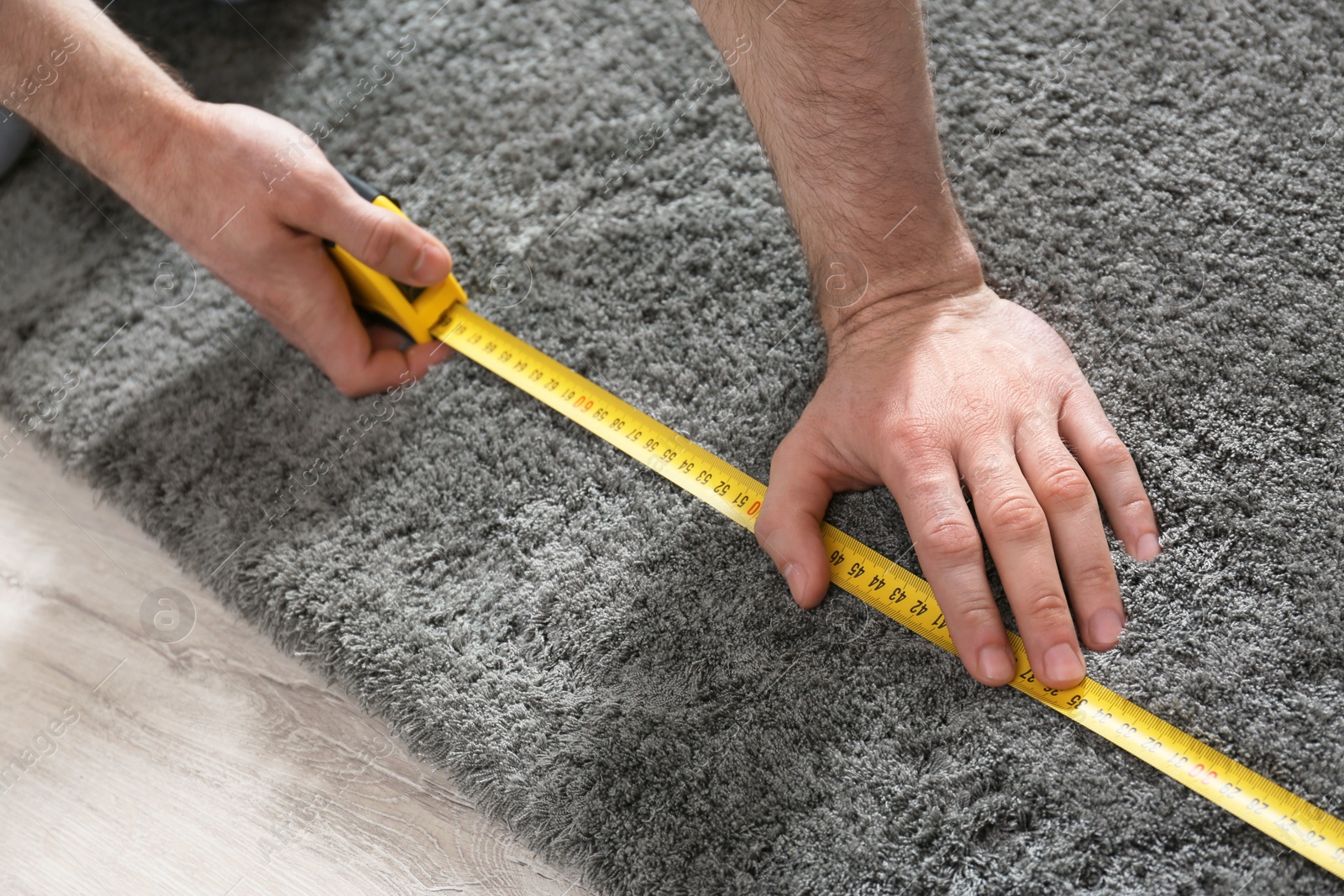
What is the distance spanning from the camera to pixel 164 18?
5.65ft

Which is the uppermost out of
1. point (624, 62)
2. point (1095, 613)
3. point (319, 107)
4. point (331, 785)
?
point (319, 107)

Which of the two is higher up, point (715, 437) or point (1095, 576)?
point (715, 437)

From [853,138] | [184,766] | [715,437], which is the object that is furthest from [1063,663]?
[184,766]

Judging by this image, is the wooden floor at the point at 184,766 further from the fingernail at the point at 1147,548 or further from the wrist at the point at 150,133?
the fingernail at the point at 1147,548

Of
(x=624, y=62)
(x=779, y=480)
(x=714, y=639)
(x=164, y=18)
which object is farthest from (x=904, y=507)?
(x=164, y=18)

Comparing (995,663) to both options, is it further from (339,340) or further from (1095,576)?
(339,340)

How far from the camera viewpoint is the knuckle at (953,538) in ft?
3.11

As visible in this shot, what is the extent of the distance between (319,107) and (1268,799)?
170 centimetres

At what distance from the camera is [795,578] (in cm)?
102

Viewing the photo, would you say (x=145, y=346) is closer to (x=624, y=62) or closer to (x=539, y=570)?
(x=539, y=570)

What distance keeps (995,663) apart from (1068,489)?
0.70 ft

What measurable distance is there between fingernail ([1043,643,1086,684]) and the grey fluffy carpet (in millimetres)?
49

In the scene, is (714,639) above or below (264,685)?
below

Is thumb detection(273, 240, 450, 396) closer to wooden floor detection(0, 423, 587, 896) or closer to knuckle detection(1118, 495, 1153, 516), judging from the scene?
wooden floor detection(0, 423, 587, 896)
